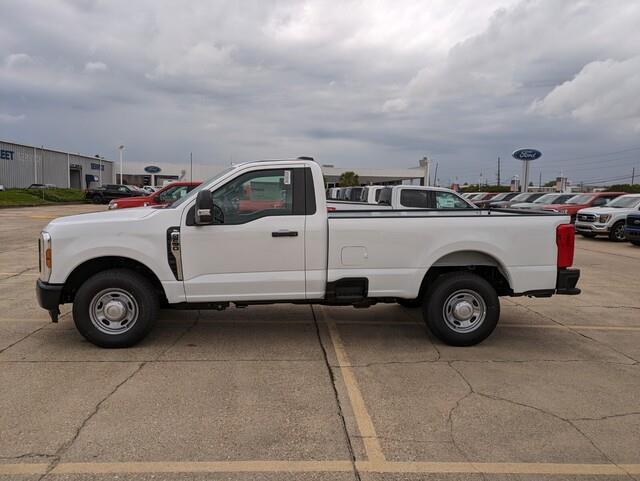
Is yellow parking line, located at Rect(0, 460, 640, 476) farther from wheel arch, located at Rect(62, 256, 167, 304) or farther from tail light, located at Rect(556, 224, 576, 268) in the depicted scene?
tail light, located at Rect(556, 224, 576, 268)

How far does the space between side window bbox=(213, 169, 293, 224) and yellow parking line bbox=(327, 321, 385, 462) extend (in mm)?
1562

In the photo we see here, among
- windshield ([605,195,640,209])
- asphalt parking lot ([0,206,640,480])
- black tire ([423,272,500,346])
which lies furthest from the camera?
windshield ([605,195,640,209])

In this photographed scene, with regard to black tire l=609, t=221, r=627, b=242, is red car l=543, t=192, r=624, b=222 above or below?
above

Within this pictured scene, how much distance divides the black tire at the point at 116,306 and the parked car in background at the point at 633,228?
15222 mm

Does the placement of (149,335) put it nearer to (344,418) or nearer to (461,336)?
(344,418)

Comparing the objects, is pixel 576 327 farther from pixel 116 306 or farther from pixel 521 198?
pixel 521 198

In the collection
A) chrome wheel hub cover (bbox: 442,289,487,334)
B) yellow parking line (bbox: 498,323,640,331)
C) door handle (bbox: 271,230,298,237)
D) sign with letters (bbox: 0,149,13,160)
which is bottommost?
yellow parking line (bbox: 498,323,640,331)

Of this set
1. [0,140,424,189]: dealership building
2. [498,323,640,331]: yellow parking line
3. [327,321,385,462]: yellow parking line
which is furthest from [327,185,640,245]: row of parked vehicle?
[0,140,424,189]: dealership building

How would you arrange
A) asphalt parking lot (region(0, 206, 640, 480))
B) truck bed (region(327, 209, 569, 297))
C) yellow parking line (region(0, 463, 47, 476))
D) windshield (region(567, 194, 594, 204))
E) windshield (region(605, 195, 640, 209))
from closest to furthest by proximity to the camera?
yellow parking line (region(0, 463, 47, 476))
asphalt parking lot (region(0, 206, 640, 480))
truck bed (region(327, 209, 569, 297))
windshield (region(605, 195, 640, 209))
windshield (region(567, 194, 594, 204))

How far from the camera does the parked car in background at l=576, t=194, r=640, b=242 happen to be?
58.0 ft

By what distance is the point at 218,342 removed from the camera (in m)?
5.73

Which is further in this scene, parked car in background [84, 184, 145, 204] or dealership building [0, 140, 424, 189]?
dealership building [0, 140, 424, 189]

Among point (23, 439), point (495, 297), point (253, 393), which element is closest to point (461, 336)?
point (495, 297)

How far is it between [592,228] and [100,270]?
17323 mm
